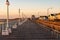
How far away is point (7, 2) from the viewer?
25562mm

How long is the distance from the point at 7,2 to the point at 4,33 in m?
3.81

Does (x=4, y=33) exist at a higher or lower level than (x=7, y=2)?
lower

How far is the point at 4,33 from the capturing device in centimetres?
2559
